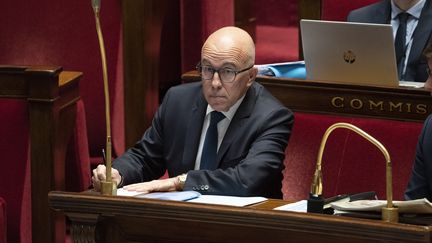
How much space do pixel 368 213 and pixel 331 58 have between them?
0.56 meters

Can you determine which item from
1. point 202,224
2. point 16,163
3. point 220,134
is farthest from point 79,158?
point 202,224

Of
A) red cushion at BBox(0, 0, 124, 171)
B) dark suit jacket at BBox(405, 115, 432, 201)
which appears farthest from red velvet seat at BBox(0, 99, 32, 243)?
dark suit jacket at BBox(405, 115, 432, 201)

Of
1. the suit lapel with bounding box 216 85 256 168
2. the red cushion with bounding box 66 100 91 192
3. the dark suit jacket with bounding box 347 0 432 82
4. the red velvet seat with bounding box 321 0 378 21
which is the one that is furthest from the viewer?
the red velvet seat with bounding box 321 0 378 21

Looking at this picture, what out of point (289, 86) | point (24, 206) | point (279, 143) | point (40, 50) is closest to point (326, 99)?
point (289, 86)

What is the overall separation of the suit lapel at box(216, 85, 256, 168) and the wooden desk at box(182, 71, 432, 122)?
6.0 inches

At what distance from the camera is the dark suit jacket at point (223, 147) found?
52.2 inches

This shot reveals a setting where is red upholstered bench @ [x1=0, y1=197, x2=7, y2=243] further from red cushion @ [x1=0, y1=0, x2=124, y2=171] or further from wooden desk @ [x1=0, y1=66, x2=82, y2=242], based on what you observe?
red cushion @ [x1=0, y1=0, x2=124, y2=171]

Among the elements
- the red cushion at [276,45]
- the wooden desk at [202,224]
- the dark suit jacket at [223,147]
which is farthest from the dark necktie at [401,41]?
the wooden desk at [202,224]

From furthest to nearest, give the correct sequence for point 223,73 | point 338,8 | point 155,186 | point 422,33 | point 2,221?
point 338,8 < point 422,33 < point 2,221 < point 223,73 < point 155,186

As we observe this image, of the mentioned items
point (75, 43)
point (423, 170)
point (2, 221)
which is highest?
point (75, 43)

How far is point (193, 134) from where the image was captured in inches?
55.7

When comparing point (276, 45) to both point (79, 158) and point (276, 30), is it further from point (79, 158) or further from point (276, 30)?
point (79, 158)

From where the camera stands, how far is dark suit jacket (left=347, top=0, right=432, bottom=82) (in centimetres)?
181

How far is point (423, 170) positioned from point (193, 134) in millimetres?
307
